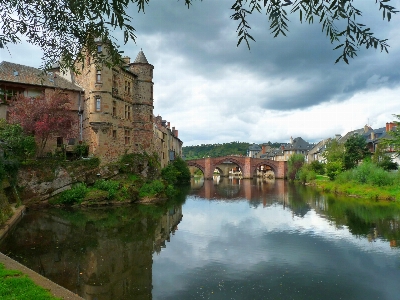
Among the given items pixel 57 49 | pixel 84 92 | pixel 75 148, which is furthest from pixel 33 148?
pixel 57 49

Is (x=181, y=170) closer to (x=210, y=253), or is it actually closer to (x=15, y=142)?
(x=15, y=142)

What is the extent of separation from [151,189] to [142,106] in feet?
31.6

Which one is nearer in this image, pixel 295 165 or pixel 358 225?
pixel 358 225

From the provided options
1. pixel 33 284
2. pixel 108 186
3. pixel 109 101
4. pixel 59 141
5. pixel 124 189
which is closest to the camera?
pixel 33 284

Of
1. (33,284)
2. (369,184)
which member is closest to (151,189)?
(33,284)

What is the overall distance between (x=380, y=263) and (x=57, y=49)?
14054mm

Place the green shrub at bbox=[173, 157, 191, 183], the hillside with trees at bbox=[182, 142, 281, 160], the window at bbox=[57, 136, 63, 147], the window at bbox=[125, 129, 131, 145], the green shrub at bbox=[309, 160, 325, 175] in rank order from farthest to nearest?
the hillside with trees at bbox=[182, 142, 281, 160] < the green shrub at bbox=[309, 160, 325, 175] < the green shrub at bbox=[173, 157, 191, 183] < the window at bbox=[125, 129, 131, 145] < the window at bbox=[57, 136, 63, 147]

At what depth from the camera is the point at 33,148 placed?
86.0 feet

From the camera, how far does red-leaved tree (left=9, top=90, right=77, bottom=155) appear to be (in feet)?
83.2

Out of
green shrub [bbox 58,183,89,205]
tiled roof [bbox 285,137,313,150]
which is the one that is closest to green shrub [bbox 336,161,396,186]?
green shrub [bbox 58,183,89,205]

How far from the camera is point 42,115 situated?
25.6 m

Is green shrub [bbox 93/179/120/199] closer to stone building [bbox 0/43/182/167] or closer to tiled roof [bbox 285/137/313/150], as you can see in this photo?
stone building [bbox 0/43/182/167]

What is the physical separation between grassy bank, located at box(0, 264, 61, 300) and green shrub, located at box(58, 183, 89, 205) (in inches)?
678

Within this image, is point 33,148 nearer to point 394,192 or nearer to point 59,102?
point 59,102
